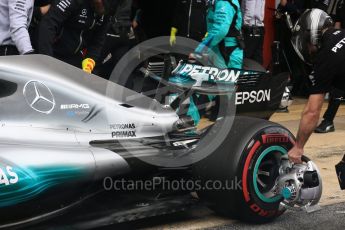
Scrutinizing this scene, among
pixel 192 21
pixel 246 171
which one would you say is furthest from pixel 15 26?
pixel 192 21

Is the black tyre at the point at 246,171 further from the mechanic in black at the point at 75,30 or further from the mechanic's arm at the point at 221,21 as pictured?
the mechanic's arm at the point at 221,21

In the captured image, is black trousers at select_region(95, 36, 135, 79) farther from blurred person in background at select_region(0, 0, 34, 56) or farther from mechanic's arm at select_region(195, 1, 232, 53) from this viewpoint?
blurred person in background at select_region(0, 0, 34, 56)

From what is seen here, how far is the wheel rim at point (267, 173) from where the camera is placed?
14.8 feet

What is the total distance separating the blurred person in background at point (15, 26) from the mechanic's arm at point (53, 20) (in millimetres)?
136

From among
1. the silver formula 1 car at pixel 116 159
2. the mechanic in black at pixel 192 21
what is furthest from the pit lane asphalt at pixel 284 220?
the mechanic in black at pixel 192 21

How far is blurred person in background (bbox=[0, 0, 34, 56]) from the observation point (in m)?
5.14

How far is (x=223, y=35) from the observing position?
6.69m

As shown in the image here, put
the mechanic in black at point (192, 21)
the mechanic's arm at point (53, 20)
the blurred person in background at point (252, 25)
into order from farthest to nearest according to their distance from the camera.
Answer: the blurred person in background at point (252, 25) → the mechanic in black at point (192, 21) → the mechanic's arm at point (53, 20)

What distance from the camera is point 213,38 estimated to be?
669cm

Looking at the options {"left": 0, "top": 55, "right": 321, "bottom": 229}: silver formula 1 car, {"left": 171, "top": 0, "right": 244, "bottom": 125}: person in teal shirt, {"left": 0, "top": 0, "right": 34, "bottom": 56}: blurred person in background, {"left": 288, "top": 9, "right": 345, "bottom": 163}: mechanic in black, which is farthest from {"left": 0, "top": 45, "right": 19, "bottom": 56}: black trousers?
{"left": 288, "top": 9, "right": 345, "bottom": 163}: mechanic in black

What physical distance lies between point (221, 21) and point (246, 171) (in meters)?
2.56

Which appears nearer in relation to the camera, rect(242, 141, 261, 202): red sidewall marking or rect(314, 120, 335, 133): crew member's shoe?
rect(242, 141, 261, 202): red sidewall marking

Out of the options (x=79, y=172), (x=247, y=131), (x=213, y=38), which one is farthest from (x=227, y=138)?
(x=213, y=38)

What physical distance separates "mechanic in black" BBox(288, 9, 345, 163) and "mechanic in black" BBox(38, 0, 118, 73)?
185 cm
